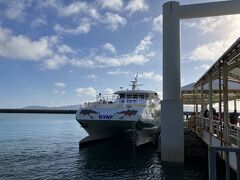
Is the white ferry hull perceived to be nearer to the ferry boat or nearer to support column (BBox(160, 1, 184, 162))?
the ferry boat

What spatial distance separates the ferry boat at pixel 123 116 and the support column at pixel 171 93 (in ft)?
22.8

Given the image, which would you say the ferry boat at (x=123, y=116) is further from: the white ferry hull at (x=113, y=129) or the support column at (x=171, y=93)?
the support column at (x=171, y=93)

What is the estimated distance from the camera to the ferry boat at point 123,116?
23.5m

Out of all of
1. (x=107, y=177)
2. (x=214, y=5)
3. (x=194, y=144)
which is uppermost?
(x=214, y=5)

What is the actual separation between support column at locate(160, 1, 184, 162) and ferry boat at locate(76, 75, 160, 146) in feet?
22.8

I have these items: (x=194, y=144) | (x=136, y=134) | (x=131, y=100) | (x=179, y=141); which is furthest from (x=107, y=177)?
(x=131, y=100)

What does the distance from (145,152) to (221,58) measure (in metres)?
13.5

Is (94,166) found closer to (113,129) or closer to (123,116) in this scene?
(123,116)

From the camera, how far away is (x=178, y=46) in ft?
55.4

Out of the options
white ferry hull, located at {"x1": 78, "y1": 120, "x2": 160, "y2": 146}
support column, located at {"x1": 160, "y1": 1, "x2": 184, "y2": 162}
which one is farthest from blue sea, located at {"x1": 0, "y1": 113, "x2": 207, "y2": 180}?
white ferry hull, located at {"x1": 78, "y1": 120, "x2": 160, "y2": 146}

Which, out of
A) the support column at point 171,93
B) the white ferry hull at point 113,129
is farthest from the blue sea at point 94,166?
the white ferry hull at point 113,129

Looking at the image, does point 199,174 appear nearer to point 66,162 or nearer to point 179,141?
point 179,141

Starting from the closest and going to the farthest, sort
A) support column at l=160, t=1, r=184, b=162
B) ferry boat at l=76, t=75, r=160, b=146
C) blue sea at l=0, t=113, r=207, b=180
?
blue sea at l=0, t=113, r=207, b=180 < support column at l=160, t=1, r=184, b=162 < ferry boat at l=76, t=75, r=160, b=146

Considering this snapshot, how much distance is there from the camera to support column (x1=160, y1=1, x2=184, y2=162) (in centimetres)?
1636
